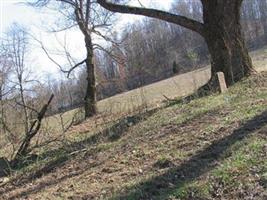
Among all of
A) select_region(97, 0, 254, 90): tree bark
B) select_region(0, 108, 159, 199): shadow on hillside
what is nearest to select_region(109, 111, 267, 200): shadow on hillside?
select_region(0, 108, 159, 199): shadow on hillside

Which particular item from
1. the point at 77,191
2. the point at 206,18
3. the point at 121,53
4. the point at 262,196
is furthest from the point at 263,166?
the point at 121,53

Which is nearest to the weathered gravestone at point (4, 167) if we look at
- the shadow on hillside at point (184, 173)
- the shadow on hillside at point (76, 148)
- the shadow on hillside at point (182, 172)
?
the shadow on hillside at point (76, 148)

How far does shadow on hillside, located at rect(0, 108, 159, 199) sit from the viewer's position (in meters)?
9.10

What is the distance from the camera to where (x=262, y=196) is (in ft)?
18.3

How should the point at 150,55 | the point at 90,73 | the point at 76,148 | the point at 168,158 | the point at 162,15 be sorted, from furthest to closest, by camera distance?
the point at 150,55
the point at 90,73
the point at 162,15
the point at 76,148
the point at 168,158

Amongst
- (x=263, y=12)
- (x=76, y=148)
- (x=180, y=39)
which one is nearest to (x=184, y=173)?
(x=76, y=148)

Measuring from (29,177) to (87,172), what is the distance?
1560 mm

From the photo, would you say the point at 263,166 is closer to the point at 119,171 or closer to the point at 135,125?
the point at 119,171

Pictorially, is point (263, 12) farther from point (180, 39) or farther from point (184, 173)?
point (184, 173)

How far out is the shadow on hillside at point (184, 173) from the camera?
6.41 meters

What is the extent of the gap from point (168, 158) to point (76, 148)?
308 centimetres

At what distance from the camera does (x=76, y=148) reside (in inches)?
401

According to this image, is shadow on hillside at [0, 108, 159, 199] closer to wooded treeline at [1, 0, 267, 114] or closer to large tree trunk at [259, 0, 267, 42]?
wooded treeline at [1, 0, 267, 114]

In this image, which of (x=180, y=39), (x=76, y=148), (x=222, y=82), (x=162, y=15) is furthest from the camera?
(x=180, y=39)
